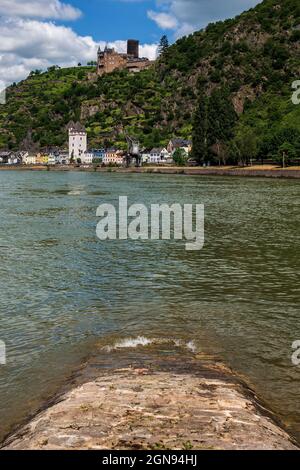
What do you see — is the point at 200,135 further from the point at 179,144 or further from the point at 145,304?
the point at 145,304

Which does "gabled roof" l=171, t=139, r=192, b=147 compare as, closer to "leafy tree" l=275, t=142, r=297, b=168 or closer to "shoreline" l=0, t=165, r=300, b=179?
"shoreline" l=0, t=165, r=300, b=179

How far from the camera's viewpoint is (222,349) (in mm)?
11102

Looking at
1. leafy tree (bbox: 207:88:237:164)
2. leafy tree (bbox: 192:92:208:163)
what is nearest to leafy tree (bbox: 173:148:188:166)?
leafy tree (bbox: 192:92:208:163)

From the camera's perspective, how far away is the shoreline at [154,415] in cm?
608

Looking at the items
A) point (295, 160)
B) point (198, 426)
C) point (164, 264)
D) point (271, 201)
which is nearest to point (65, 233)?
point (164, 264)

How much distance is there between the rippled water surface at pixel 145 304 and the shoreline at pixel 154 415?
0.79 metres

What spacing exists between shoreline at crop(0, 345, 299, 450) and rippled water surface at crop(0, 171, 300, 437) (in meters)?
0.79

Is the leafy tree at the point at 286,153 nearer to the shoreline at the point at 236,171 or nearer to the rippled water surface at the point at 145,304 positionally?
the shoreline at the point at 236,171

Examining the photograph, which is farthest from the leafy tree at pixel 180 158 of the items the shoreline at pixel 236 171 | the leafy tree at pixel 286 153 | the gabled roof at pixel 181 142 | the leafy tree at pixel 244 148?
the leafy tree at pixel 286 153

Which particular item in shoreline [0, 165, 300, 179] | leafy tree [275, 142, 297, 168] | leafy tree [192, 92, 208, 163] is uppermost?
leafy tree [192, 92, 208, 163]

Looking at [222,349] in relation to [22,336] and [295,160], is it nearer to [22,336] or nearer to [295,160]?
[22,336]

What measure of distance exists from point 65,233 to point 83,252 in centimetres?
641

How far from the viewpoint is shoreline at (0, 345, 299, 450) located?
6078 millimetres
